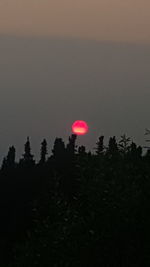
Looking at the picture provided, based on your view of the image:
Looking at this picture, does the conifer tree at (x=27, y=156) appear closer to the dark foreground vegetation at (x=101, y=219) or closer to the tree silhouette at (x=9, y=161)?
the tree silhouette at (x=9, y=161)

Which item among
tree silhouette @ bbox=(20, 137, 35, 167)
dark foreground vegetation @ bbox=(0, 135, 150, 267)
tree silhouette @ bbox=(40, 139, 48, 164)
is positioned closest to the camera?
dark foreground vegetation @ bbox=(0, 135, 150, 267)

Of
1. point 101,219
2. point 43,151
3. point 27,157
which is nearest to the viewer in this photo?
point 101,219

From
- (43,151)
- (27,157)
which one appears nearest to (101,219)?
(27,157)

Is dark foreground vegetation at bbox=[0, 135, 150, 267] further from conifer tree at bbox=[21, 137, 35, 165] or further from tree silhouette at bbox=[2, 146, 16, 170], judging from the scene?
tree silhouette at bbox=[2, 146, 16, 170]

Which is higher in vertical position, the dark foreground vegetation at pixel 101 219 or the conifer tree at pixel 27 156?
the conifer tree at pixel 27 156

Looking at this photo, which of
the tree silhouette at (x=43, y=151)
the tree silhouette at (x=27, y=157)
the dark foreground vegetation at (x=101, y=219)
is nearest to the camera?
the dark foreground vegetation at (x=101, y=219)

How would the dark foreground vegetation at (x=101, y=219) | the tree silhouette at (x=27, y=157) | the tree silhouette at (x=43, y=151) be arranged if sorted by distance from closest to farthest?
the dark foreground vegetation at (x=101, y=219) → the tree silhouette at (x=27, y=157) → the tree silhouette at (x=43, y=151)

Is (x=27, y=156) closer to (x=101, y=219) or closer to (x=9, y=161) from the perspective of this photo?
(x=9, y=161)

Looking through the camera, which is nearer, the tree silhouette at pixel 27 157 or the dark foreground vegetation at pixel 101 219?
the dark foreground vegetation at pixel 101 219

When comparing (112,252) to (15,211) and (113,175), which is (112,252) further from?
(15,211)

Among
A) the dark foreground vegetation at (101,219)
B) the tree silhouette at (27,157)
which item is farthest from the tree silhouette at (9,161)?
the dark foreground vegetation at (101,219)

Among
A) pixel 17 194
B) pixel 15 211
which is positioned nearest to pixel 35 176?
pixel 17 194

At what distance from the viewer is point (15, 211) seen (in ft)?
271

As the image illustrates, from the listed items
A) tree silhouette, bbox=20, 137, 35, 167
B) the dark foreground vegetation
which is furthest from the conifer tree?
the dark foreground vegetation
